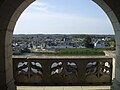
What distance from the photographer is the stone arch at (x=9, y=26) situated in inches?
181

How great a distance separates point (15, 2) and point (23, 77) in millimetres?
2710

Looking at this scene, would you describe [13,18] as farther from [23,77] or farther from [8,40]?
[23,77]

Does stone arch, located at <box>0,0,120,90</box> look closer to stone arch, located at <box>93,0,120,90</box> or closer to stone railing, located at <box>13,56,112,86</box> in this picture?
stone arch, located at <box>93,0,120,90</box>

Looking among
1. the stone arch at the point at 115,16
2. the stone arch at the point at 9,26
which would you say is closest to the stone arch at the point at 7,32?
the stone arch at the point at 9,26

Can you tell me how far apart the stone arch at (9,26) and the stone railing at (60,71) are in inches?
65.5

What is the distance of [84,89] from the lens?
20.2 feet

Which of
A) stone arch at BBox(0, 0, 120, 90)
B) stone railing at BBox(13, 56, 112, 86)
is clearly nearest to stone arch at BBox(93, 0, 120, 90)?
stone arch at BBox(0, 0, 120, 90)

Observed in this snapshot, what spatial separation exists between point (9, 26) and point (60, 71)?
2464 mm

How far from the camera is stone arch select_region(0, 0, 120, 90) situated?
4.59 meters

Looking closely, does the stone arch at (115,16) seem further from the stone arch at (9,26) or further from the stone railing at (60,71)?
the stone railing at (60,71)

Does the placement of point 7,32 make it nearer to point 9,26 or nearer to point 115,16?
point 9,26

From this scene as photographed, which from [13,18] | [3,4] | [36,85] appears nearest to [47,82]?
[36,85]

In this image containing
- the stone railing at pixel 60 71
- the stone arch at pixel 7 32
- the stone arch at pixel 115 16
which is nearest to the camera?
the stone arch at pixel 7 32

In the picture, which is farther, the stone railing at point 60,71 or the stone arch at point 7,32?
the stone railing at point 60,71
